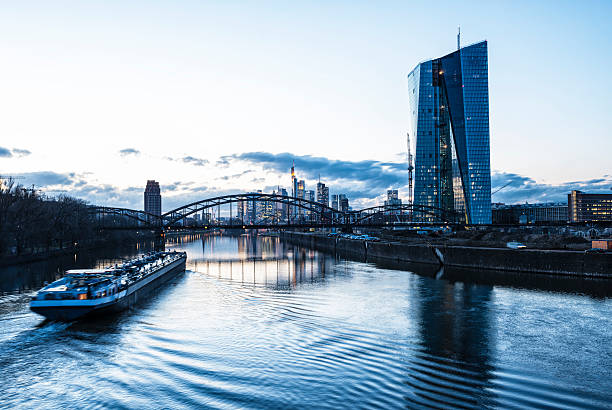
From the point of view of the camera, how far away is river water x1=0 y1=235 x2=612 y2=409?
13.6m

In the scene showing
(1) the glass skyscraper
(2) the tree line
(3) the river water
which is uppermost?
(1) the glass skyscraper

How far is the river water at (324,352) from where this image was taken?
536 inches

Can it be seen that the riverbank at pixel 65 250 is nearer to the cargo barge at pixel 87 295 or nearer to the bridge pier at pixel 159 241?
the bridge pier at pixel 159 241

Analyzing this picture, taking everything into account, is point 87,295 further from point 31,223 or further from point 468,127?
point 468,127

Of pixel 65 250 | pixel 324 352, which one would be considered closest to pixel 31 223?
pixel 65 250

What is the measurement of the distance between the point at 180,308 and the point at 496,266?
114 ft

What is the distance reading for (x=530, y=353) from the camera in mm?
17688

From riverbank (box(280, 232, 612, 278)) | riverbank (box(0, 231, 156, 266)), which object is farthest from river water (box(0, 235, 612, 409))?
riverbank (box(0, 231, 156, 266))

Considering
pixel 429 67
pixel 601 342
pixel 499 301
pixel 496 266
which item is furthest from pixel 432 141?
pixel 601 342

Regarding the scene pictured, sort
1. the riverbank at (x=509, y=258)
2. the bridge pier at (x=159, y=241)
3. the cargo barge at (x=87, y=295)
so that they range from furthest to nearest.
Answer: the bridge pier at (x=159, y=241) → the riverbank at (x=509, y=258) → the cargo barge at (x=87, y=295)

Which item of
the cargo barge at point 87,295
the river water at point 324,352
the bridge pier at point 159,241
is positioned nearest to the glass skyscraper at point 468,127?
Result: the bridge pier at point 159,241

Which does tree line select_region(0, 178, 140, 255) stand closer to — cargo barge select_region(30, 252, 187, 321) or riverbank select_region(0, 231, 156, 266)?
riverbank select_region(0, 231, 156, 266)

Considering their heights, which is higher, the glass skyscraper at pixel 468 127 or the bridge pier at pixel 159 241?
the glass skyscraper at pixel 468 127

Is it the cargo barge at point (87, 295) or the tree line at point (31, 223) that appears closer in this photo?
the cargo barge at point (87, 295)
